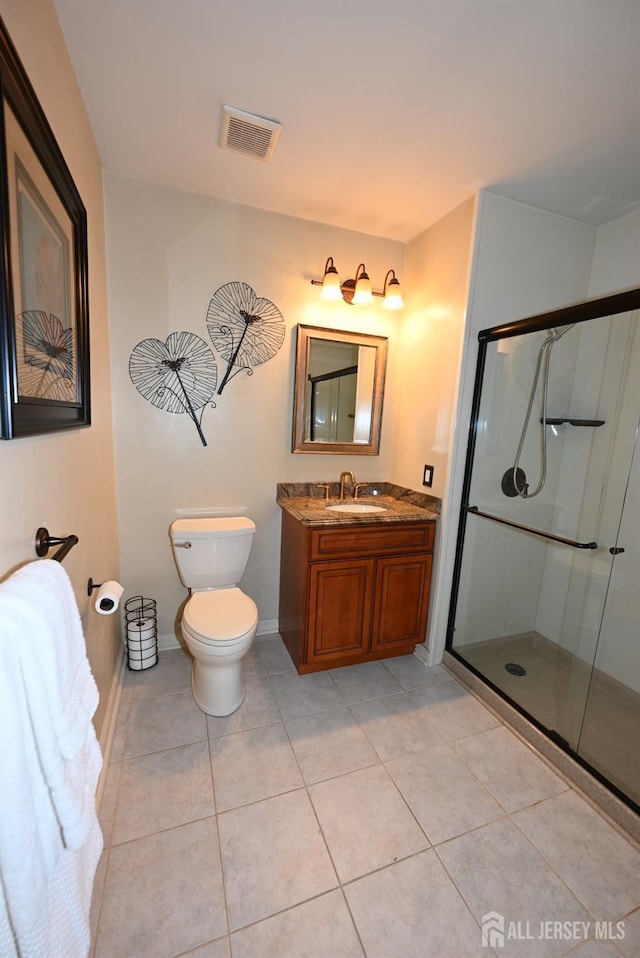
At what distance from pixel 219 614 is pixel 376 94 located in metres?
2.16

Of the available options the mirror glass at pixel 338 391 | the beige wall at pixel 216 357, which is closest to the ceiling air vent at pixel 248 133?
the beige wall at pixel 216 357

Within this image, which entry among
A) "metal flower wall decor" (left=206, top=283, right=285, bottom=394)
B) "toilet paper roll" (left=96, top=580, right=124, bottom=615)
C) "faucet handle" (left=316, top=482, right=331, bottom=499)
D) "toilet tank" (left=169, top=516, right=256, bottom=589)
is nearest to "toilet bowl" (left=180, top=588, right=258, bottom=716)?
"toilet tank" (left=169, top=516, right=256, bottom=589)

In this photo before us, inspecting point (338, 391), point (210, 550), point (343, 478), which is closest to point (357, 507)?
point (343, 478)

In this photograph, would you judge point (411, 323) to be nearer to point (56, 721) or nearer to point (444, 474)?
point (444, 474)

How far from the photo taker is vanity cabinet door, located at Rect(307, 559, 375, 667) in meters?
1.97

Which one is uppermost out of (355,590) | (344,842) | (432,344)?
(432,344)

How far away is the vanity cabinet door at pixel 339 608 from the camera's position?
1974 millimetres

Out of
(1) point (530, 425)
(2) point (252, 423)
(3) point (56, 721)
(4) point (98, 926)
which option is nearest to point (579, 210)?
(1) point (530, 425)

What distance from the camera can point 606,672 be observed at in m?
2.01

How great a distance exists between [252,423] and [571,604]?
2064mm

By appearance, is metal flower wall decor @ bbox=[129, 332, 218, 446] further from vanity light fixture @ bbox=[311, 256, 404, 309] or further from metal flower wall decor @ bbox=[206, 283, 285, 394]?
vanity light fixture @ bbox=[311, 256, 404, 309]

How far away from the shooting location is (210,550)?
6.63ft

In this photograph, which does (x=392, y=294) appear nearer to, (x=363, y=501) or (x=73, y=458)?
(x=363, y=501)

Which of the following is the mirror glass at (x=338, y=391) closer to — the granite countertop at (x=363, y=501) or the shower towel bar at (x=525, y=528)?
the granite countertop at (x=363, y=501)
